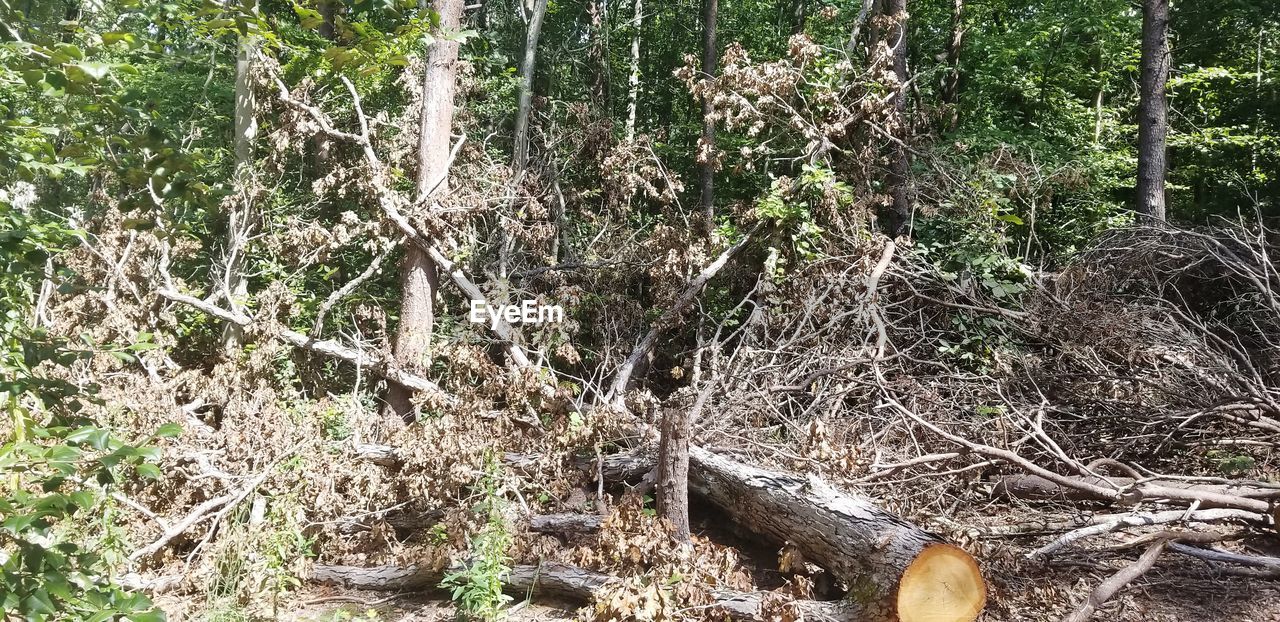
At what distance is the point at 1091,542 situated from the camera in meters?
4.79

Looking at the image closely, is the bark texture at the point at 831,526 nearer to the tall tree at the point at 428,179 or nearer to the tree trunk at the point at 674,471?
the tree trunk at the point at 674,471

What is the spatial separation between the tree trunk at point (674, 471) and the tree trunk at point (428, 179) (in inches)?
151

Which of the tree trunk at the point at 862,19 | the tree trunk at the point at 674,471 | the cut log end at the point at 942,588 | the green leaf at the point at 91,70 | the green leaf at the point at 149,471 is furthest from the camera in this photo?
the tree trunk at the point at 862,19

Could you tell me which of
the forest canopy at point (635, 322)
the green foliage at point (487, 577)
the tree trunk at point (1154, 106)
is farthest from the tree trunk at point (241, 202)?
the tree trunk at point (1154, 106)

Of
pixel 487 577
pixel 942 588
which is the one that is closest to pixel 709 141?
pixel 487 577

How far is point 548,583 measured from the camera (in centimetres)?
489

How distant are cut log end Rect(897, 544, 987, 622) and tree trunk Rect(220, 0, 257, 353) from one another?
714 cm

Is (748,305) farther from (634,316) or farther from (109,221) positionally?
(109,221)

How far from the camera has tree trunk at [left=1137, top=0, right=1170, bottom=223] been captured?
8.26 meters

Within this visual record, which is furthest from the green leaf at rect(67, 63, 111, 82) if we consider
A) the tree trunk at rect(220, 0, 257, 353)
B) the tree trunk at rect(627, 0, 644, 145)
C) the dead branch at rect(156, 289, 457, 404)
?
the tree trunk at rect(627, 0, 644, 145)

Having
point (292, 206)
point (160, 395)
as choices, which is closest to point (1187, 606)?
point (160, 395)

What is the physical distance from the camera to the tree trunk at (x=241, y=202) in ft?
27.9

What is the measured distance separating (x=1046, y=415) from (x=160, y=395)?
7479mm

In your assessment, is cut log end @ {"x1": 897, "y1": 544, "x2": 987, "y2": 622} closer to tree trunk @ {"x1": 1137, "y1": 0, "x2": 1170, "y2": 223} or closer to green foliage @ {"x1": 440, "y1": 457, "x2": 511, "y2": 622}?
green foliage @ {"x1": 440, "y1": 457, "x2": 511, "y2": 622}
